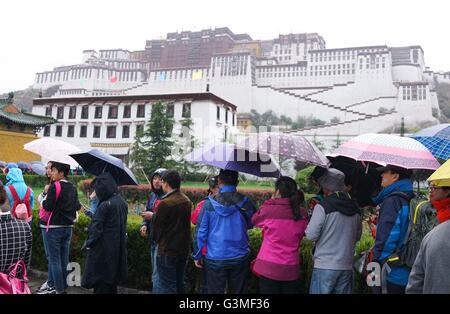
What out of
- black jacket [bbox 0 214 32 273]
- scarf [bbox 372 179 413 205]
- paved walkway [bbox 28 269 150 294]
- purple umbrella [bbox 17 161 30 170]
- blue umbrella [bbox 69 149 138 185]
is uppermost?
purple umbrella [bbox 17 161 30 170]

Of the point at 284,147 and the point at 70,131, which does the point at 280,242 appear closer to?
the point at 284,147

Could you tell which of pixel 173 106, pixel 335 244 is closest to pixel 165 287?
pixel 335 244

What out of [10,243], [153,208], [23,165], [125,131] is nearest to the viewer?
[10,243]

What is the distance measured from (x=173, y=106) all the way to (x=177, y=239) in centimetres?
2944

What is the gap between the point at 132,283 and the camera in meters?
4.80

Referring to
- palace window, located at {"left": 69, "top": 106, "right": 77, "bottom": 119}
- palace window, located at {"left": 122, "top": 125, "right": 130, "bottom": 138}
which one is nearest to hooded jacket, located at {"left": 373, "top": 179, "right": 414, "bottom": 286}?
palace window, located at {"left": 122, "top": 125, "right": 130, "bottom": 138}

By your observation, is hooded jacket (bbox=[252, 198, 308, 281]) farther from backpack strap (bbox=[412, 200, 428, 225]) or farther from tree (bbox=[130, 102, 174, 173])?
tree (bbox=[130, 102, 174, 173])

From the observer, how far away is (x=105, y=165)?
4.38 metres

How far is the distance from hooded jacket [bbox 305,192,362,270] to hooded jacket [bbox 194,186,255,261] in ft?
2.13

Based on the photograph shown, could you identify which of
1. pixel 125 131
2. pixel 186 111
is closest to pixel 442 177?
pixel 186 111

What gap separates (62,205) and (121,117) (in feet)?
101

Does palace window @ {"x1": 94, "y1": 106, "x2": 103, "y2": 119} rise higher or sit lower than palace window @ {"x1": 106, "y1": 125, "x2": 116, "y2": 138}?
higher

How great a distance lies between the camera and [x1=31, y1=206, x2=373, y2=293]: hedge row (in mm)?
3959
